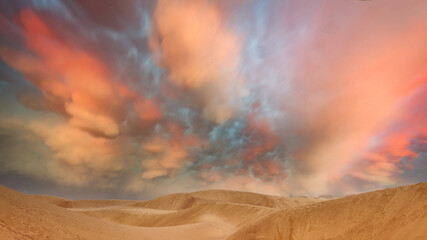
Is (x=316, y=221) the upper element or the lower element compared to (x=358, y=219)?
upper

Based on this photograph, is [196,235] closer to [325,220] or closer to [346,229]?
[325,220]

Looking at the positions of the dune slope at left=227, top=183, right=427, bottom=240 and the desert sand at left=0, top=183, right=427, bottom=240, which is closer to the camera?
the dune slope at left=227, top=183, right=427, bottom=240

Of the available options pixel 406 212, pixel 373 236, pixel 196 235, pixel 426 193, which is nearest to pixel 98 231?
pixel 196 235

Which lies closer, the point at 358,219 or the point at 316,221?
the point at 358,219

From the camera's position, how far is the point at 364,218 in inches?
392

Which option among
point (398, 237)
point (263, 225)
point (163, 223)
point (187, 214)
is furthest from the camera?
point (187, 214)

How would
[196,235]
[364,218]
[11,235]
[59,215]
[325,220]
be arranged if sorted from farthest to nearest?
[196,235]
[59,215]
[325,220]
[364,218]
[11,235]

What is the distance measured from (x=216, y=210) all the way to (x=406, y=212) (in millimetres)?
40281

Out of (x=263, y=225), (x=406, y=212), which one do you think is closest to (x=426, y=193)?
(x=406, y=212)

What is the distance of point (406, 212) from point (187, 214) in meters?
41.2

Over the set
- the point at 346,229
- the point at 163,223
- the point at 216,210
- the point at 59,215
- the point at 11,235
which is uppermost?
the point at 216,210

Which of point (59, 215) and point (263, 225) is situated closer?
point (59, 215)

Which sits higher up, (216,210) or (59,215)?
(216,210)

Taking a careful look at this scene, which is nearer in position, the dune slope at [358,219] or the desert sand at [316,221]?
the dune slope at [358,219]
